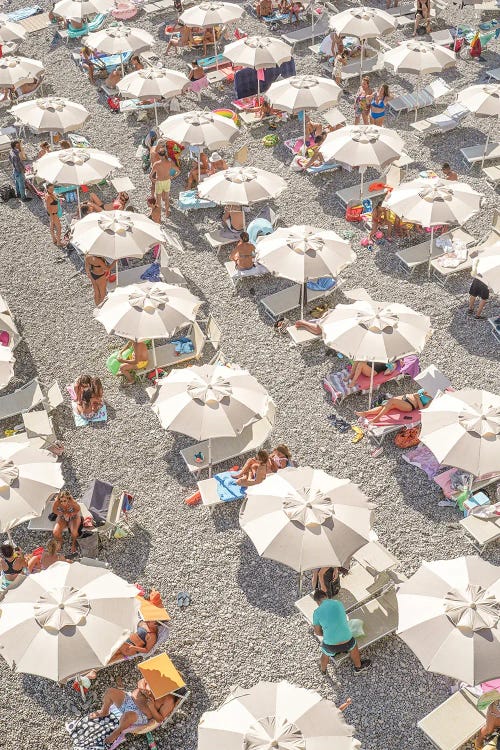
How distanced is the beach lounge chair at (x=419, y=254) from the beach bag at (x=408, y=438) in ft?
15.3

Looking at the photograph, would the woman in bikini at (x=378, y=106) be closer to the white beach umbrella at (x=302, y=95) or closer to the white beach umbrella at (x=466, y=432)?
the white beach umbrella at (x=302, y=95)

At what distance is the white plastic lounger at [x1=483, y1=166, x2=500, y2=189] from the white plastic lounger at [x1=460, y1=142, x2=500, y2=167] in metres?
0.47

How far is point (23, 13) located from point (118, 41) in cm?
845

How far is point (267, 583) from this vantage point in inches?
444

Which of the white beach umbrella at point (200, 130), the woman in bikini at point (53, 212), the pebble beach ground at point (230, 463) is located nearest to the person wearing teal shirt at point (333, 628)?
Answer: the pebble beach ground at point (230, 463)

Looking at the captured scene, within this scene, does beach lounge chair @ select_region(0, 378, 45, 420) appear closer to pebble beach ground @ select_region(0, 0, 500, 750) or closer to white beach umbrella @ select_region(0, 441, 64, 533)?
pebble beach ground @ select_region(0, 0, 500, 750)

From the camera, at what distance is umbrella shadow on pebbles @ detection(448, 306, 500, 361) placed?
14.7 meters

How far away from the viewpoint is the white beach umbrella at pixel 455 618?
28.9 ft

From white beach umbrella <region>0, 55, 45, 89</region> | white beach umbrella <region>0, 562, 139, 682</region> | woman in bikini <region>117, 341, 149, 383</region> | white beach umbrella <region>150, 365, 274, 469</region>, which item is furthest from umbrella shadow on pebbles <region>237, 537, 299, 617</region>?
white beach umbrella <region>0, 55, 45, 89</region>

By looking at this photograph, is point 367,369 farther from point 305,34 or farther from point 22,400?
point 305,34

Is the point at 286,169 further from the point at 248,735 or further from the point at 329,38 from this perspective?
the point at 248,735

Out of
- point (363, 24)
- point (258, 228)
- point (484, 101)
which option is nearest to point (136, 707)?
point (258, 228)

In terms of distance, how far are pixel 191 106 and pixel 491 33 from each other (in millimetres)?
9392

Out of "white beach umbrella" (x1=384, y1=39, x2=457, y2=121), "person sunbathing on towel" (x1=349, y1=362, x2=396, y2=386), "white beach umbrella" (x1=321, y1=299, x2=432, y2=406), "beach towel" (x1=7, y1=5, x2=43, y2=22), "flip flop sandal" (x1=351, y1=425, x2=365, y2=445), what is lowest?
"flip flop sandal" (x1=351, y1=425, x2=365, y2=445)
